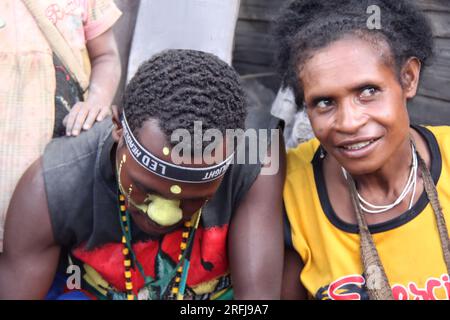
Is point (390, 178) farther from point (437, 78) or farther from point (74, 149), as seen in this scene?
point (74, 149)

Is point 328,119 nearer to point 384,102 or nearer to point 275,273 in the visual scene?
point 384,102

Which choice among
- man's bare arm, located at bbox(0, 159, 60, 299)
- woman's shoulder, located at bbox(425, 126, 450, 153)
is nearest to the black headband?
man's bare arm, located at bbox(0, 159, 60, 299)

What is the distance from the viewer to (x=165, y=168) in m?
1.67

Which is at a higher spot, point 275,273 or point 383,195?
point 383,195

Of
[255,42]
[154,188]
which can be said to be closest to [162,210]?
[154,188]

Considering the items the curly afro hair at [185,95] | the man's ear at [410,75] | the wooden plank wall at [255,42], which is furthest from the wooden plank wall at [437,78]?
the curly afro hair at [185,95]

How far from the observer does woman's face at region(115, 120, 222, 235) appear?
5.44 ft

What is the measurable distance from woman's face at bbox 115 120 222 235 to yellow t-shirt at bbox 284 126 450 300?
1.34 feet

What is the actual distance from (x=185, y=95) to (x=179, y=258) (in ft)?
2.02

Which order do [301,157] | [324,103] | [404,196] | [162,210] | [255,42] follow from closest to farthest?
[162,210], [324,103], [404,196], [301,157], [255,42]

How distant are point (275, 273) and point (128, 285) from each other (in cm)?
46

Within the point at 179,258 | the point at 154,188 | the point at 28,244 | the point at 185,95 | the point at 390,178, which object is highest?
the point at 185,95
